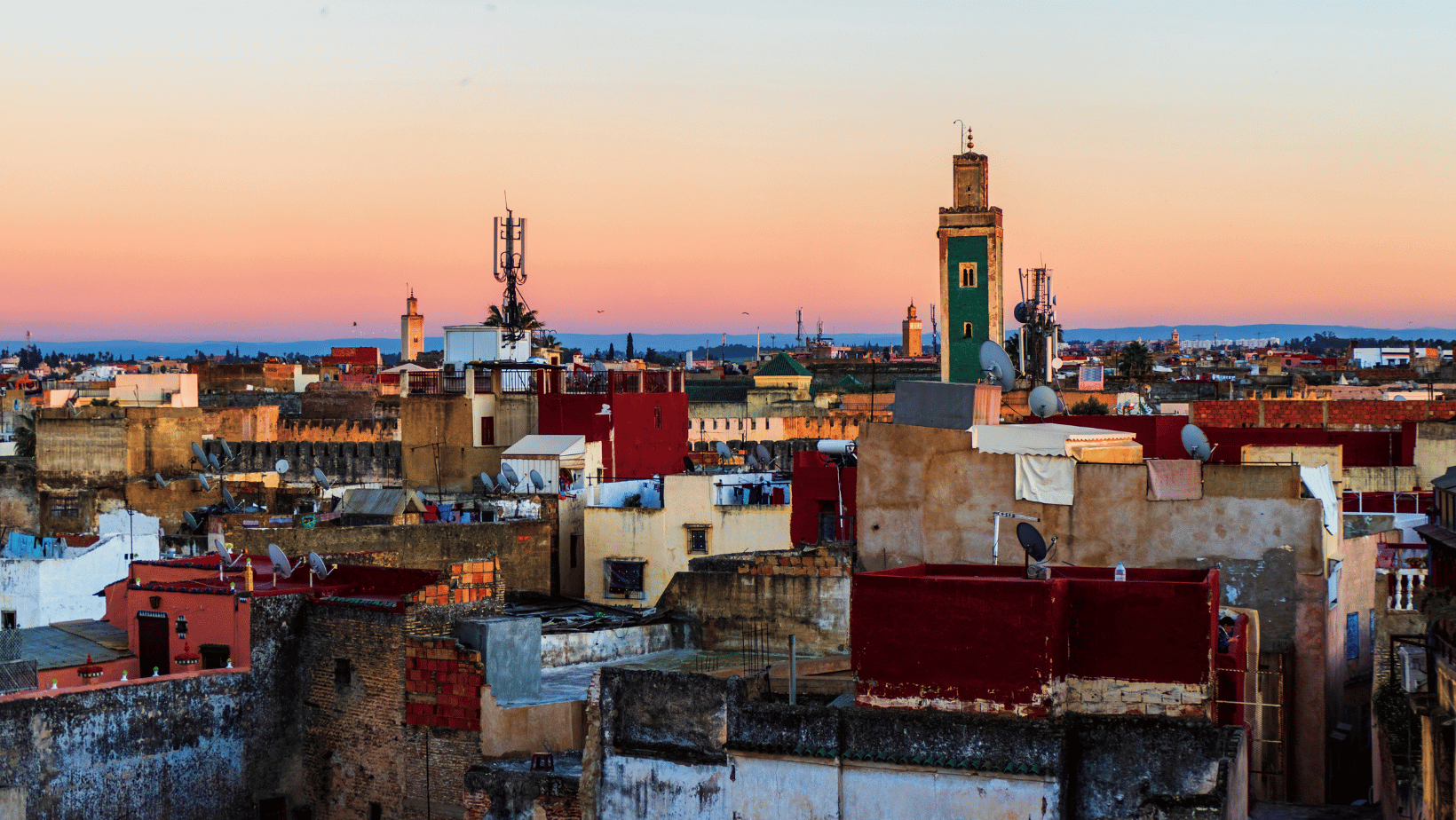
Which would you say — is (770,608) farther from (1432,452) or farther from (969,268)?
(969,268)

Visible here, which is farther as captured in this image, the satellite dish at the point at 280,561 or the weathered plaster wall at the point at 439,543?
the weathered plaster wall at the point at 439,543

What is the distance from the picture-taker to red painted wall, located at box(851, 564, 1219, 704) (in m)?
12.7

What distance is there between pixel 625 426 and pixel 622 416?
23 centimetres

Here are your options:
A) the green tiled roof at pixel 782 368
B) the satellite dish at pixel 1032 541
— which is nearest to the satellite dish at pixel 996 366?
the satellite dish at pixel 1032 541

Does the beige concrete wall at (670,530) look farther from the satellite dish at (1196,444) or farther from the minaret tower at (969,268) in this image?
the minaret tower at (969,268)

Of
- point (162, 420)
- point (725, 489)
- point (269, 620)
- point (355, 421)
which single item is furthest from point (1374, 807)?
point (355, 421)

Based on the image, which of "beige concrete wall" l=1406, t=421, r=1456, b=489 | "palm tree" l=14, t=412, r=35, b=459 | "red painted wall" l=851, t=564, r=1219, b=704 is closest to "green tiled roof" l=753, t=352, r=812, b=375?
"palm tree" l=14, t=412, r=35, b=459

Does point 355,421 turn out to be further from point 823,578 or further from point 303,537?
point 823,578

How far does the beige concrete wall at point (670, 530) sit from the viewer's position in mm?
27938

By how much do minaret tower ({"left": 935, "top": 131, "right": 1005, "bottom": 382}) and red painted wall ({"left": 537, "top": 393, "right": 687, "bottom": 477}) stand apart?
1949 centimetres

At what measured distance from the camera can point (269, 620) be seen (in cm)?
1905

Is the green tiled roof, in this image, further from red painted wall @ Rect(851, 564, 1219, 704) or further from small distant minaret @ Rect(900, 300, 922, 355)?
red painted wall @ Rect(851, 564, 1219, 704)

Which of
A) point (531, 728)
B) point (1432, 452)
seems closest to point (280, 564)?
point (531, 728)

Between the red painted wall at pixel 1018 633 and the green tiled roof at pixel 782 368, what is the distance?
7653 cm
